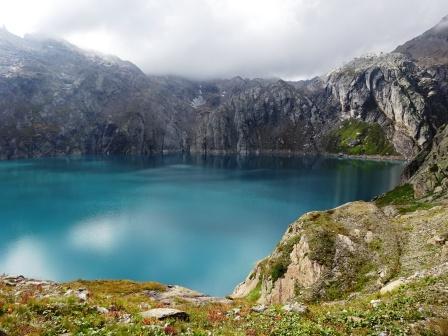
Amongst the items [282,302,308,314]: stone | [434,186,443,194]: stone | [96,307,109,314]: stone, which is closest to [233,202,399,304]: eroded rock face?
[282,302,308,314]: stone

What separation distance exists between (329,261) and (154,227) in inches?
3030

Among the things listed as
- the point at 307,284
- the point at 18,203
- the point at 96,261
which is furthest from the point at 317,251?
the point at 18,203

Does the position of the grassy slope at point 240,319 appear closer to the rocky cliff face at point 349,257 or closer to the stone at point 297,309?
the stone at point 297,309

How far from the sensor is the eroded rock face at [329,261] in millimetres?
39531

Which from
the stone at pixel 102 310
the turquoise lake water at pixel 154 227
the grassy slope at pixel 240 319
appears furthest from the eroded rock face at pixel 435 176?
the stone at pixel 102 310

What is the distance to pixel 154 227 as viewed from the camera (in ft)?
372

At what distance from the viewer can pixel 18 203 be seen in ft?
492

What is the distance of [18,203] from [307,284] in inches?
5450

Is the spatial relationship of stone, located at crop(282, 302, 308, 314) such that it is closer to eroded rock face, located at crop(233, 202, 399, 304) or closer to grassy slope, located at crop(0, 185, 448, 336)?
grassy slope, located at crop(0, 185, 448, 336)

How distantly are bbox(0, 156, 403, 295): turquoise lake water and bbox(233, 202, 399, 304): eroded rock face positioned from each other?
25871mm

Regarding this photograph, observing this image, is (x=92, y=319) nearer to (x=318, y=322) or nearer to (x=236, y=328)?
(x=236, y=328)

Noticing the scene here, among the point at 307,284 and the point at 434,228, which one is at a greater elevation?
the point at 434,228

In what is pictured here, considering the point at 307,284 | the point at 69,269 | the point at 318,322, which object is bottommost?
the point at 69,269

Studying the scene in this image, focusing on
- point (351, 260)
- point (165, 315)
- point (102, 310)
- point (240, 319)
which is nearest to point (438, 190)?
point (351, 260)
